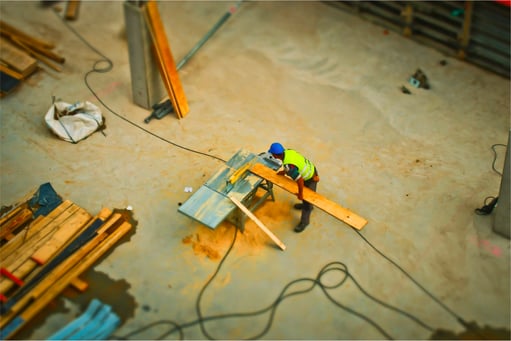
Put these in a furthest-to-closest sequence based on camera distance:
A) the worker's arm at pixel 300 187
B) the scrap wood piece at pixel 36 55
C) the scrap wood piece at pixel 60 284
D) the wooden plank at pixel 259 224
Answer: the scrap wood piece at pixel 36 55
the wooden plank at pixel 259 224
the worker's arm at pixel 300 187
the scrap wood piece at pixel 60 284

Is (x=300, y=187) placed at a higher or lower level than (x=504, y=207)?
higher

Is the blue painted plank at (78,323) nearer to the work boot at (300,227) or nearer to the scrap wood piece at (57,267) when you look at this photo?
the scrap wood piece at (57,267)

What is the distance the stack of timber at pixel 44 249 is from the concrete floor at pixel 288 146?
207 millimetres

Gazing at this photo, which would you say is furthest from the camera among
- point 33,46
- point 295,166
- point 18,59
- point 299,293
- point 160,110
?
point 33,46

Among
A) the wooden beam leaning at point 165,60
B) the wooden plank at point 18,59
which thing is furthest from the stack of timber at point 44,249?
the wooden plank at point 18,59

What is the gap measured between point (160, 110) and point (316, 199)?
362cm

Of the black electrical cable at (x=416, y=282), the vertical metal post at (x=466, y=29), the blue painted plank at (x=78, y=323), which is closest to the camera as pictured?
the blue painted plank at (x=78, y=323)

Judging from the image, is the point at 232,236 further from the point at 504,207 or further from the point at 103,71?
the point at 103,71

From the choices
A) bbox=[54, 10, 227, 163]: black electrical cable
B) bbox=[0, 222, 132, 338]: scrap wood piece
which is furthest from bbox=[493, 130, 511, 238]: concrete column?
bbox=[0, 222, 132, 338]: scrap wood piece

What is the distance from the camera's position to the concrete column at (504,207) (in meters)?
8.07

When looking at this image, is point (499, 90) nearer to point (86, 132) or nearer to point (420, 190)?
point (420, 190)

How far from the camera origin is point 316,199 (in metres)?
8.51

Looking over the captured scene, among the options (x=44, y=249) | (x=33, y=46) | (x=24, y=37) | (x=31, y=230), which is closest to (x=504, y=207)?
(x=44, y=249)

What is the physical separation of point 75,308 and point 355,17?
8.51 metres
